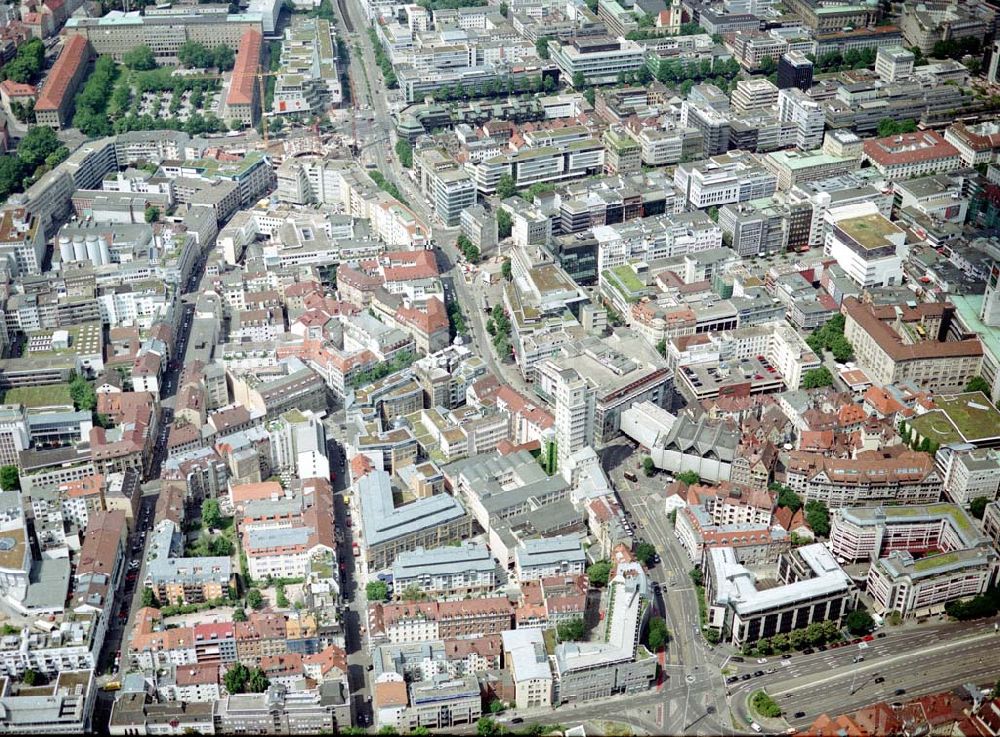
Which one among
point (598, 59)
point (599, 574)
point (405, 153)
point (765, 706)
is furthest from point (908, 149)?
point (765, 706)

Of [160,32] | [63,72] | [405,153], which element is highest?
[160,32]

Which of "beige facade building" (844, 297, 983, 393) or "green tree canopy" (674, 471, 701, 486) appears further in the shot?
"beige facade building" (844, 297, 983, 393)

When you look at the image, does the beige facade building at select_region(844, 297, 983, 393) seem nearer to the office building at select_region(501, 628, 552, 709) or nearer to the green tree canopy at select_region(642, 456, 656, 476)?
the green tree canopy at select_region(642, 456, 656, 476)

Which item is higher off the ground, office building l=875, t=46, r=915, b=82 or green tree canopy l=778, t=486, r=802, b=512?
office building l=875, t=46, r=915, b=82

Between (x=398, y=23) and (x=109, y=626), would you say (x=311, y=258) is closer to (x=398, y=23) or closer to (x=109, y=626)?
(x=109, y=626)

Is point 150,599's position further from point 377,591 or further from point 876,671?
point 876,671

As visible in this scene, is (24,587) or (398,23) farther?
(398,23)

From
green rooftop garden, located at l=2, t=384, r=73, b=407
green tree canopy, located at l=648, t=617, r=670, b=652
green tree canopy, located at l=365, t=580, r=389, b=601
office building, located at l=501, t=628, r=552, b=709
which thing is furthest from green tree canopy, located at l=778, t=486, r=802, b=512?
green rooftop garden, located at l=2, t=384, r=73, b=407

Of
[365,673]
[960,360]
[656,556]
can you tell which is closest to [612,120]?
[960,360]
